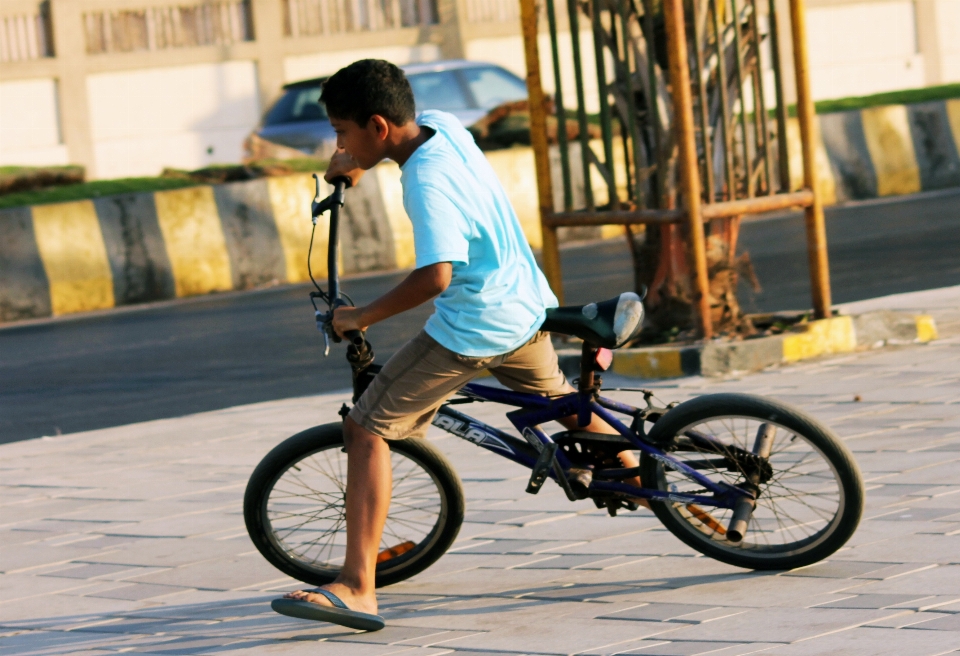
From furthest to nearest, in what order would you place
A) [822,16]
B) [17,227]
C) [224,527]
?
[822,16]
[17,227]
[224,527]

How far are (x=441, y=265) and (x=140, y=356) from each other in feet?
22.5

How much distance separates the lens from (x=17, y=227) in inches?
541

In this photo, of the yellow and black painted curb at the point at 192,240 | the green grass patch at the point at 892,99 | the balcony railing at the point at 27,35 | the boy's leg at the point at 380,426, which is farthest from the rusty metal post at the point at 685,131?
the balcony railing at the point at 27,35

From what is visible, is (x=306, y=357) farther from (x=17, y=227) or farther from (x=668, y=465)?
(x=668, y=465)

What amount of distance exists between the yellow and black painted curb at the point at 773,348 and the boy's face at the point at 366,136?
12.8 ft

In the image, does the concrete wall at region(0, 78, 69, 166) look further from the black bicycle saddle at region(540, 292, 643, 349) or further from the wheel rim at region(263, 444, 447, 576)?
the black bicycle saddle at region(540, 292, 643, 349)

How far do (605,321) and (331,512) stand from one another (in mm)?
1170

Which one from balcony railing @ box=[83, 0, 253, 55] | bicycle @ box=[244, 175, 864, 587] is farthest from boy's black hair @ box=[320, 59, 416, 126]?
balcony railing @ box=[83, 0, 253, 55]

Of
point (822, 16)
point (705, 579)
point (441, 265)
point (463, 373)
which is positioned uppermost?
point (822, 16)

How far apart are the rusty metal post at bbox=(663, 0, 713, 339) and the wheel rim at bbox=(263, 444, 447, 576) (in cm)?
330

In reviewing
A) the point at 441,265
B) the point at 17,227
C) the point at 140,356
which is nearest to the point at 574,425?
the point at 441,265

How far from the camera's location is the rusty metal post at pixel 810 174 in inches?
350

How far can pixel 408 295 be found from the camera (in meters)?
4.57

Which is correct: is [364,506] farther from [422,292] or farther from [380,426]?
[422,292]
